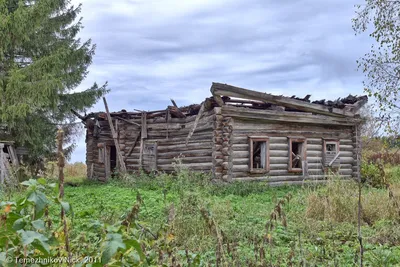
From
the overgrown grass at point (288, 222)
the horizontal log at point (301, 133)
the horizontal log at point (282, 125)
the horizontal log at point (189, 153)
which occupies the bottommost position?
the overgrown grass at point (288, 222)

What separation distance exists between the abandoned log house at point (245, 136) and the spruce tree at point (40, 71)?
8.50 ft

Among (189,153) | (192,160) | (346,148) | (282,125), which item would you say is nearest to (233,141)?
(192,160)

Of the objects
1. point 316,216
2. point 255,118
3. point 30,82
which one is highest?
point 30,82

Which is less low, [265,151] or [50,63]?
[50,63]

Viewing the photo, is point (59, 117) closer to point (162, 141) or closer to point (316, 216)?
point (162, 141)

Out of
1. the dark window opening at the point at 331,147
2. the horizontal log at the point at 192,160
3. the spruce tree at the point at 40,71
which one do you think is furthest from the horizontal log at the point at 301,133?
the spruce tree at the point at 40,71

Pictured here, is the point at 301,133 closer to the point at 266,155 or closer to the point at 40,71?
the point at 266,155

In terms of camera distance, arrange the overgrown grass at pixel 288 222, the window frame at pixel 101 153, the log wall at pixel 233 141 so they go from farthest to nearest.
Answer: the window frame at pixel 101 153 → the log wall at pixel 233 141 → the overgrown grass at pixel 288 222

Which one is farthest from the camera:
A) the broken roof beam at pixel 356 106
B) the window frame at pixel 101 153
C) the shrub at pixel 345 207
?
the window frame at pixel 101 153

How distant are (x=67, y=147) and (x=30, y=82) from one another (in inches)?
222

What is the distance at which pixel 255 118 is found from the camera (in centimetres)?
1631

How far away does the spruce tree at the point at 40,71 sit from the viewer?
19125 millimetres

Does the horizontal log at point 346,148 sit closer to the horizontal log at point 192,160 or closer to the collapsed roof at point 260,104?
the collapsed roof at point 260,104

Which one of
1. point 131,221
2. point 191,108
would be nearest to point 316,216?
point 131,221
